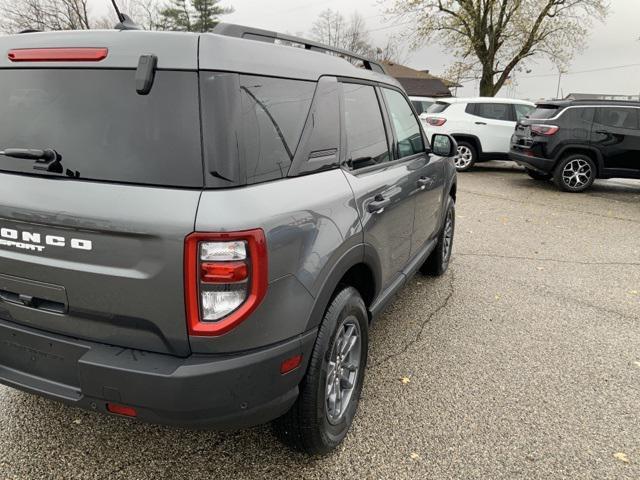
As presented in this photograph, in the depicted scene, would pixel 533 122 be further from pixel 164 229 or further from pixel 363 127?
pixel 164 229

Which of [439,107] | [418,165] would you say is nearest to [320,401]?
[418,165]

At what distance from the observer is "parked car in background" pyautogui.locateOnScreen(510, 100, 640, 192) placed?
9.07m

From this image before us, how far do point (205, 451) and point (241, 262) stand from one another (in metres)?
1.22

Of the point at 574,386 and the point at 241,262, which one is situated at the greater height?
the point at 241,262

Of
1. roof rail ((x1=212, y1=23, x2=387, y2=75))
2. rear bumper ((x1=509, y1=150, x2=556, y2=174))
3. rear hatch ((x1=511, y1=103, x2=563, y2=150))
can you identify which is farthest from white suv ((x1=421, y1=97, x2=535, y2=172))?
roof rail ((x1=212, y1=23, x2=387, y2=75))

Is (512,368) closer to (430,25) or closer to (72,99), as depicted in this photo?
(72,99)

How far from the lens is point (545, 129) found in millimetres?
A: 9383

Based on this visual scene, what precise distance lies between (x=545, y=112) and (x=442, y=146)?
7011 mm

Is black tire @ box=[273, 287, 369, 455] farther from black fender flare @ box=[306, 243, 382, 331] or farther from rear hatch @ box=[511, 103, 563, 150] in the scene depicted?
rear hatch @ box=[511, 103, 563, 150]

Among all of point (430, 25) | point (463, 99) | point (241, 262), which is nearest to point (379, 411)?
point (241, 262)

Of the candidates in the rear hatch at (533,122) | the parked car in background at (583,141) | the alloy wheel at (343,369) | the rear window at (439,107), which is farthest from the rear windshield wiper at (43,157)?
the rear window at (439,107)

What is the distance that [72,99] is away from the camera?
1.81 meters

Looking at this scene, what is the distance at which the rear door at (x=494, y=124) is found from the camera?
11.8 m

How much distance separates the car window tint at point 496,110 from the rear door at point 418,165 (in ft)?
28.4
